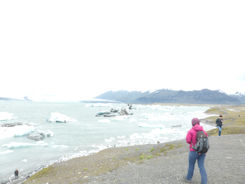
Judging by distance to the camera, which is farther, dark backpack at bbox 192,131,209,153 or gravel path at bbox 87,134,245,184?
gravel path at bbox 87,134,245,184

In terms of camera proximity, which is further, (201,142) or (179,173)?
(179,173)

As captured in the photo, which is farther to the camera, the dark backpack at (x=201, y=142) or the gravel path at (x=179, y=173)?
the gravel path at (x=179, y=173)

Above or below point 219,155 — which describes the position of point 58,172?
below

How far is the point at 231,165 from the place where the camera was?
10.8m

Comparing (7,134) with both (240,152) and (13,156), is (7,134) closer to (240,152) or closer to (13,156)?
(13,156)

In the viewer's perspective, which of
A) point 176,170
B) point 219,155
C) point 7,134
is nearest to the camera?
point 176,170

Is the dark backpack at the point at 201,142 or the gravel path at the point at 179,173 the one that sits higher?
the dark backpack at the point at 201,142

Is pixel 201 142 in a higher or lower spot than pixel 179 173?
higher

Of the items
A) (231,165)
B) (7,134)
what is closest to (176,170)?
(231,165)

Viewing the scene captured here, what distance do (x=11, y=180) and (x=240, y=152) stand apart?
20102 millimetres

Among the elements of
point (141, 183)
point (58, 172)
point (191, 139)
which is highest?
point (191, 139)

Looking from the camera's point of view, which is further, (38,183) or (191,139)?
(38,183)

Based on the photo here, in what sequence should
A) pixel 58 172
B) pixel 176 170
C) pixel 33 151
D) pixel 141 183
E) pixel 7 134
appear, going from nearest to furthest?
pixel 141 183, pixel 176 170, pixel 58 172, pixel 33 151, pixel 7 134

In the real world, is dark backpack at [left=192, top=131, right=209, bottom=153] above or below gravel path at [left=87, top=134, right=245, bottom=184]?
above
